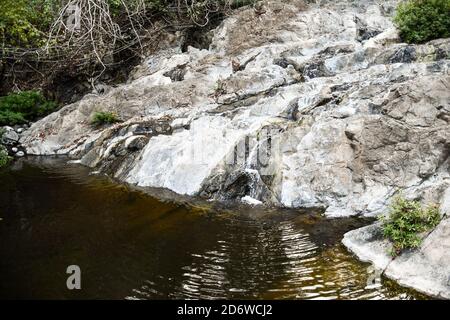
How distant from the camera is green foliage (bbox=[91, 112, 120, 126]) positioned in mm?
16575

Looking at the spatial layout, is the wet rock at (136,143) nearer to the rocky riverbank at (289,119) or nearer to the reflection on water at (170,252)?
the rocky riverbank at (289,119)

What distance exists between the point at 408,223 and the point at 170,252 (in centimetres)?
378

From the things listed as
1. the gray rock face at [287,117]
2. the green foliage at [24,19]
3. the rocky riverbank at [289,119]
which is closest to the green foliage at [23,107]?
the gray rock face at [287,117]

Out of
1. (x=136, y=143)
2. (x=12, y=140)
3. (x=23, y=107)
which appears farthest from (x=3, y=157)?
(x=136, y=143)

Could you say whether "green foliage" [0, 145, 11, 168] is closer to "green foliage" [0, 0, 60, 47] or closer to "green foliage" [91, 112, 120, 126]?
"green foliage" [91, 112, 120, 126]

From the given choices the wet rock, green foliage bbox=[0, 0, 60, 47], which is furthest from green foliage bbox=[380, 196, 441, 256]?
green foliage bbox=[0, 0, 60, 47]

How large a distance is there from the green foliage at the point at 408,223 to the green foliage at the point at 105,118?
40.1 feet

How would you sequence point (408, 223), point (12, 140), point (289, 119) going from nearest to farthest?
point (408, 223), point (289, 119), point (12, 140)

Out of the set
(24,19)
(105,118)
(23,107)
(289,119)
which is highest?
(24,19)

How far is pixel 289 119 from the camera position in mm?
11742

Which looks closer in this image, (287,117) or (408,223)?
(408,223)

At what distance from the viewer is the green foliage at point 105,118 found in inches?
653

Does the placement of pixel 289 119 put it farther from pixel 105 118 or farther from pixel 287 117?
pixel 105 118

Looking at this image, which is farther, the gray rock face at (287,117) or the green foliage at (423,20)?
the green foliage at (423,20)
